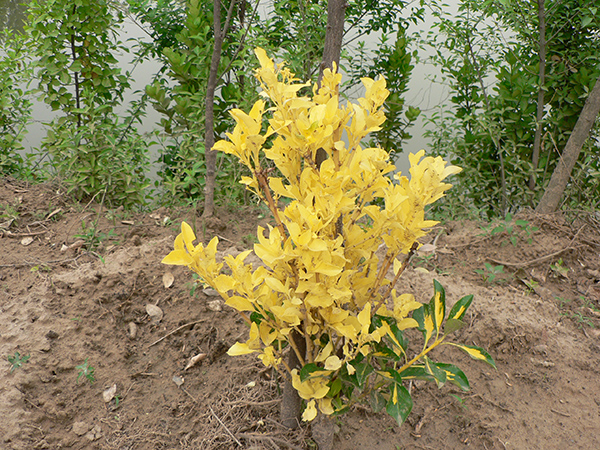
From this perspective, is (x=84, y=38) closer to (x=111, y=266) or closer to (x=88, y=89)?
(x=88, y=89)

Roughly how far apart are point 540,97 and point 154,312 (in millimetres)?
3592

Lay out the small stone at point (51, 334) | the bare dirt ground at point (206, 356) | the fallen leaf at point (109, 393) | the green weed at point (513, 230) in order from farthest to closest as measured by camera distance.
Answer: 1. the green weed at point (513, 230)
2. the small stone at point (51, 334)
3. the fallen leaf at point (109, 393)
4. the bare dirt ground at point (206, 356)

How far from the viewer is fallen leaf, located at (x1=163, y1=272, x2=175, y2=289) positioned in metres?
2.55

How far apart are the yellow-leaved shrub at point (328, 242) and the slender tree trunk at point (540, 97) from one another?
10.4ft

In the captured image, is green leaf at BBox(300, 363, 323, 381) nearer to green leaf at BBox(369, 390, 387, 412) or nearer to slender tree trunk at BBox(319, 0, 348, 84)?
green leaf at BBox(369, 390, 387, 412)

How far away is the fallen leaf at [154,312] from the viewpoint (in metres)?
2.40

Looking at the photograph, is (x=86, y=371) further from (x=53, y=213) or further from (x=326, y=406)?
(x=53, y=213)

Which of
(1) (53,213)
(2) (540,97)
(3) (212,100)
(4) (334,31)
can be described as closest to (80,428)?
(4) (334,31)

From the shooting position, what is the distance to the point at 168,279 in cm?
258

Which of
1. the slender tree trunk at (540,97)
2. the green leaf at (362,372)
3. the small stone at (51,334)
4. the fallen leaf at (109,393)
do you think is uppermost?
the slender tree trunk at (540,97)

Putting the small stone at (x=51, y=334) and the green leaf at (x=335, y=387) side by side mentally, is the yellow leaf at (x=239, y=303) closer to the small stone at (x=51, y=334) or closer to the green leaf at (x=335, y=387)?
the green leaf at (x=335, y=387)

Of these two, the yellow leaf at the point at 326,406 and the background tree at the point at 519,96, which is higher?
the background tree at the point at 519,96

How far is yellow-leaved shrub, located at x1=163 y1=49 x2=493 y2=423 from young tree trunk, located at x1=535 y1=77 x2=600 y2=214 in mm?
2903

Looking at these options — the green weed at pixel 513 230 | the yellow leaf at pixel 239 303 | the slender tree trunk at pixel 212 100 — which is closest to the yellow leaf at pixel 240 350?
the yellow leaf at pixel 239 303
